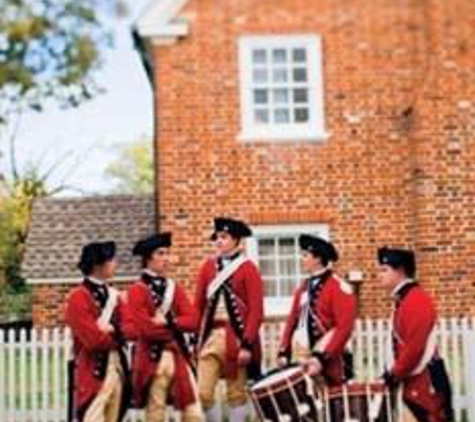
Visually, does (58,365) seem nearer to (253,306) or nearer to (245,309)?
(245,309)

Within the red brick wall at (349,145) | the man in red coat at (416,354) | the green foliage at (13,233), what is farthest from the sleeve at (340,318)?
the green foliage at (13,233)

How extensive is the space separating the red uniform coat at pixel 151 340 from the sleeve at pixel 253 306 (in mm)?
554

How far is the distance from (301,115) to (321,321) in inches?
397

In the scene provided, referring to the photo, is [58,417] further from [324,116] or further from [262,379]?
[324,116]

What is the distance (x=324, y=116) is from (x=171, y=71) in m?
2.66

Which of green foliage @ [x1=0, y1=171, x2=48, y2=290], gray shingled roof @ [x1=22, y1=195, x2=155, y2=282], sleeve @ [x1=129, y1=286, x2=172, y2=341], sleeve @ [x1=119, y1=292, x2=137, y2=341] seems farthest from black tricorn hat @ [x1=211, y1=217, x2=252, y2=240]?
green foliage @ [x1=0, y1=171, x2=48, y2=290]

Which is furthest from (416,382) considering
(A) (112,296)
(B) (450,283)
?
(B) (450,283)

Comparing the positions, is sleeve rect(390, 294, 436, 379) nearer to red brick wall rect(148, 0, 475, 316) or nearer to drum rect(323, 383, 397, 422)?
drum rect(323, 383, 397, 422)

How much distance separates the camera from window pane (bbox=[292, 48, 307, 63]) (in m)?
19.6

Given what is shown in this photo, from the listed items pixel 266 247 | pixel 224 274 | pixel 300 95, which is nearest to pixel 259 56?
pixel 300 95

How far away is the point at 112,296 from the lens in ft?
32.2

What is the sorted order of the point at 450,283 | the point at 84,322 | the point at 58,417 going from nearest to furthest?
the point at 84,322 → the point at 58,417 → the point at 450,283

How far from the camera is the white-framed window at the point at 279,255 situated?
19.2 metres

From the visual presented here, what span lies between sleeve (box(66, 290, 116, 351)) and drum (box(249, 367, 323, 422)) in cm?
134
